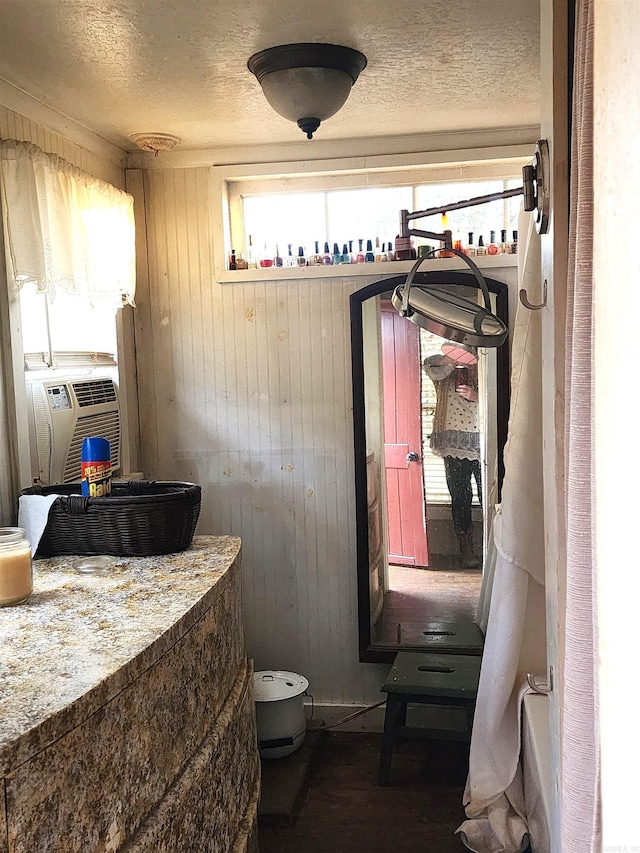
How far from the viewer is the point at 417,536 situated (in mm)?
3178

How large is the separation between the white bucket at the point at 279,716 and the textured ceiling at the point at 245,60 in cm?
200

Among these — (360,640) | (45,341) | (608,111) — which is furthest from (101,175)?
(608,111)

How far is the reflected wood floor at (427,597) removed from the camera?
314 cm

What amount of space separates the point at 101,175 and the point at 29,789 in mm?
2426

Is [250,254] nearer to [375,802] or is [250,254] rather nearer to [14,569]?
[14,569]

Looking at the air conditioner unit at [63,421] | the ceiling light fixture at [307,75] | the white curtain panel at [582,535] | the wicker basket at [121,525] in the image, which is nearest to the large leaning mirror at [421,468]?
the ceiling light fixture at [307,75]

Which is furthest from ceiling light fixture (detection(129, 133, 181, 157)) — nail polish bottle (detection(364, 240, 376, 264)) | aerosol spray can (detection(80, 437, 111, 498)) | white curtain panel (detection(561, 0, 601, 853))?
white curtain panel (detection(561, 0, 601, 853))

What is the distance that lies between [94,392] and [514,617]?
162cm

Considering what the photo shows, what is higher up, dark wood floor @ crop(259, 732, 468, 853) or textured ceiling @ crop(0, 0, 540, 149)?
textured ceiling @ crop(0, 0, 540, 149)

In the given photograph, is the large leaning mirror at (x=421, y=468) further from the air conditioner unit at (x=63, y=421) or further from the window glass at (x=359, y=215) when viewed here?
the air conditioner unit at (x=63, y=421)

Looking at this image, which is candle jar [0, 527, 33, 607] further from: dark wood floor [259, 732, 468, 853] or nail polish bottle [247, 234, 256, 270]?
nail polish bottle [247, 234, 256, 270]

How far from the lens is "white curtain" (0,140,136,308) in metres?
2.24

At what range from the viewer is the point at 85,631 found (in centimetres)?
154

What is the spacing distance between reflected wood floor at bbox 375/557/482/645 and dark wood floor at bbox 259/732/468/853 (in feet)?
1.42
